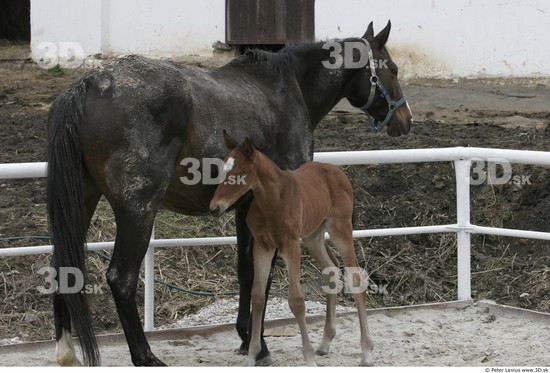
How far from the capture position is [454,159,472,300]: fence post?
744 centimetres

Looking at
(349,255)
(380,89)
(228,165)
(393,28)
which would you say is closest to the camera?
(228,165)

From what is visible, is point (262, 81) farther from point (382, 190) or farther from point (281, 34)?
point (281, 34)

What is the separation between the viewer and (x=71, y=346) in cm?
584

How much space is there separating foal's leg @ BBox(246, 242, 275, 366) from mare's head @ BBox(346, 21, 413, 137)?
1.58 meters

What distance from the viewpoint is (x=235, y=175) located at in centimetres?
555

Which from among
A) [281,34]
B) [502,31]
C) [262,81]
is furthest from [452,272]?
[281,34]

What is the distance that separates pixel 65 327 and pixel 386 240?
4360mm

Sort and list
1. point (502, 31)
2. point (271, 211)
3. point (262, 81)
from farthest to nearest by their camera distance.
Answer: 1. point (502, 31)
2. point (262, 81)
3. point (271, 211)

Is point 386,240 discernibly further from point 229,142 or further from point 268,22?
point 268,22

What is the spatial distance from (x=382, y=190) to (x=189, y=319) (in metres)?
2.62

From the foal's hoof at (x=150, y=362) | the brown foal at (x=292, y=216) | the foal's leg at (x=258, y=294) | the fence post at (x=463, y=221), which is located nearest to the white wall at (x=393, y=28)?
the fence post at (x=463, y=221)

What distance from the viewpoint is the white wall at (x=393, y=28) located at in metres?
13.8

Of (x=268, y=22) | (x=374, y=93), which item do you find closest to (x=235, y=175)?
(x=374, y=93)

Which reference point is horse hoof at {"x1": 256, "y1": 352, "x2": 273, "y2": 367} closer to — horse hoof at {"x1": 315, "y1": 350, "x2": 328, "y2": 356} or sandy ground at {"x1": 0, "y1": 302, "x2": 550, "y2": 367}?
sandy ground at {"x1": 0, "y1": 302, "x2": 550, "y2": 367}
